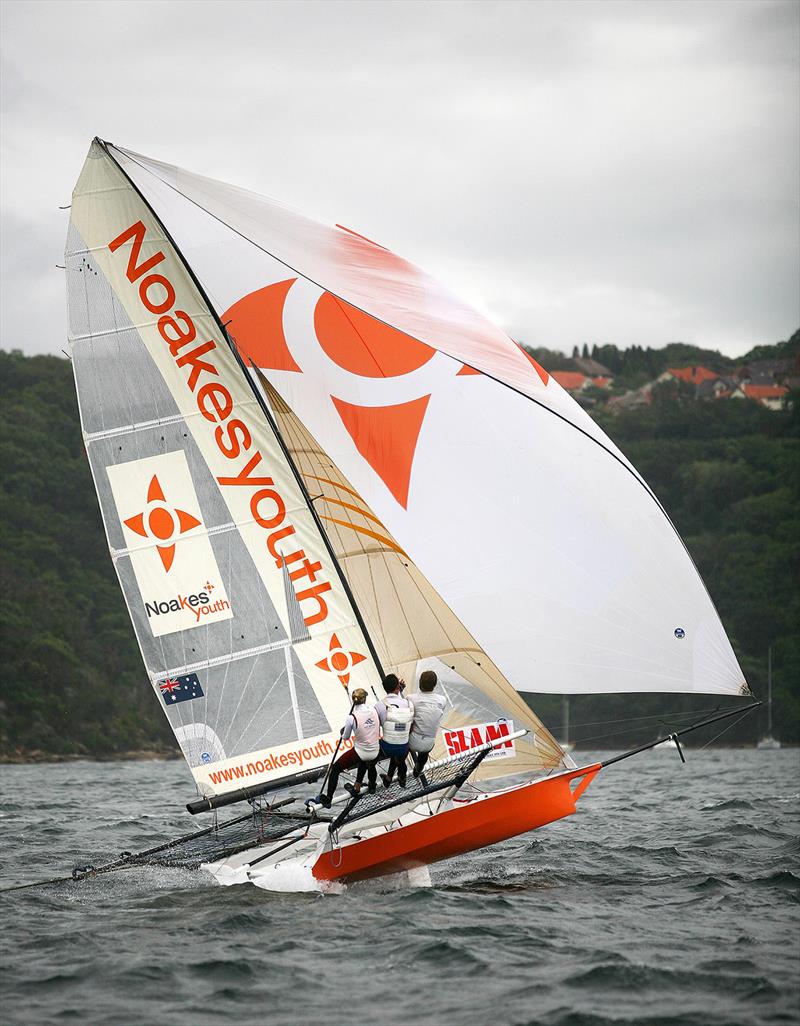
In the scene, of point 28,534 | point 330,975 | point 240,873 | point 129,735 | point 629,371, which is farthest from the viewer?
point 629,371

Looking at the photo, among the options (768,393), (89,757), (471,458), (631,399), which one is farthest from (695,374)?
(471,458)

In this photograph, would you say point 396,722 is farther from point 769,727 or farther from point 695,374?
point 695,374

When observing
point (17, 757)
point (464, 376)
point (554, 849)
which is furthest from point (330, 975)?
point (17, 757)

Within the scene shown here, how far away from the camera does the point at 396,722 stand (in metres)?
9.42

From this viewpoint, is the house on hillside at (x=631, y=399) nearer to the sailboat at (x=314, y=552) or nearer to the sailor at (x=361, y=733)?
the sailboat at (x=314, y=552)

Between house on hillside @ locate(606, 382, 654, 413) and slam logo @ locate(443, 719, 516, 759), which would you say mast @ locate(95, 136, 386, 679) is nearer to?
slam logo @ locate(443, 719, 516, 759)

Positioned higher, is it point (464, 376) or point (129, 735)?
point (464, 376)

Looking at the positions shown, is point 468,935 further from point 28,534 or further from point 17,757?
point 28,534

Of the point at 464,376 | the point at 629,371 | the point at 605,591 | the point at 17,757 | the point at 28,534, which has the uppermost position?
the point at 629,371

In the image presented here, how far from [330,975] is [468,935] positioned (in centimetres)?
121

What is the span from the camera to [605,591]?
32.6ft

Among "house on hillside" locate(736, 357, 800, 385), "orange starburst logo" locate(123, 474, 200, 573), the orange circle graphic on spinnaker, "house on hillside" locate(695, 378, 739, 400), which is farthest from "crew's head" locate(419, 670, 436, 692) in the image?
"house on hillside" locate(736, 357, 800, 385)

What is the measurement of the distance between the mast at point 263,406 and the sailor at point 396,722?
473 mm

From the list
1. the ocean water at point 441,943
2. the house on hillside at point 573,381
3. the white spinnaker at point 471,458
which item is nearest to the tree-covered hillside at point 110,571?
the ocean water at point 441,943
